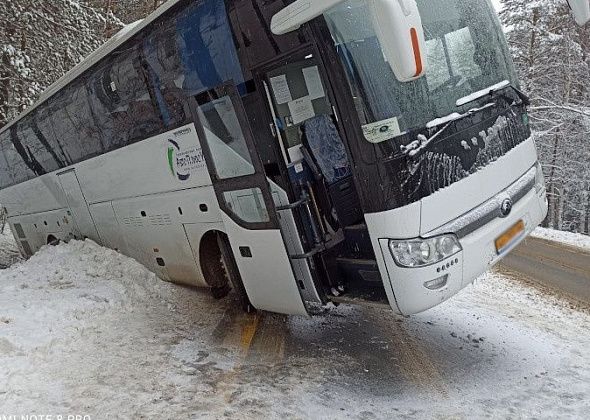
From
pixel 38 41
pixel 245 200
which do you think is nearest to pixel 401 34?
pixel 245 200

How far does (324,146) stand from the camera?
18.4 feet

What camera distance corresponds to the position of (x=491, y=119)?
5.01 metres

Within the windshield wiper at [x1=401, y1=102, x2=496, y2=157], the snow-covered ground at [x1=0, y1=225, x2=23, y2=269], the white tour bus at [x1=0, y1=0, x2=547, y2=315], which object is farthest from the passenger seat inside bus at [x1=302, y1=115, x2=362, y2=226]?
the snow-covered ground at [x1=0, y1=225, x2=23, y2=269]

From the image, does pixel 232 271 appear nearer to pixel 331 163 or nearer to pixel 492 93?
pixel 331 163

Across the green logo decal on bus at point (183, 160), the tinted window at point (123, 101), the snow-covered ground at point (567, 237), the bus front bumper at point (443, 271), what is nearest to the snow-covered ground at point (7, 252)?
the tinted window at point (123, 101)

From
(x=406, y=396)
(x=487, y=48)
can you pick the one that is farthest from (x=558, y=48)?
(x=406, y=396)

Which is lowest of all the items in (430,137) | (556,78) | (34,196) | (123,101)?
(556,78)

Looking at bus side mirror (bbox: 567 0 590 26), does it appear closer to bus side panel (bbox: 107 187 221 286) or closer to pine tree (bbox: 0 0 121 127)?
bus side panel (bbox: 107 187 221 286)

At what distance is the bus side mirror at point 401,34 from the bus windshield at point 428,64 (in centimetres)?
63

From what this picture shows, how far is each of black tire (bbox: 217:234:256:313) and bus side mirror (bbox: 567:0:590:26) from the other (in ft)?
15.0

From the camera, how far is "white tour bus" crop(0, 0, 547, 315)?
14.4ft

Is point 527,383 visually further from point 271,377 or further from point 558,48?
point 558,48

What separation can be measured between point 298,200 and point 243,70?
1439mm

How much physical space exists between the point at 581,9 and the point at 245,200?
384 cm
